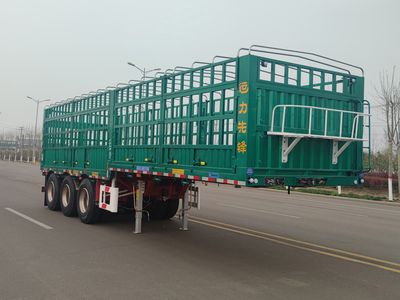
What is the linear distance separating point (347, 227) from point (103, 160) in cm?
655

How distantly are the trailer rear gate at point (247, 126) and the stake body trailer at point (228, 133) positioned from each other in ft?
0.05

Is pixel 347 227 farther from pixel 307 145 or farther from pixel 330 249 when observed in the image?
pixel 307 145

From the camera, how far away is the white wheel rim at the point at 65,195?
35.9 feet

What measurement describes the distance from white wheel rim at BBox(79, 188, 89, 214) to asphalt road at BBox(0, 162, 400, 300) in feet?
1.29

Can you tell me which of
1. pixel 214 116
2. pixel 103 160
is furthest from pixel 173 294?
pixel 103 160

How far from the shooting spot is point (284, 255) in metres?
7.16

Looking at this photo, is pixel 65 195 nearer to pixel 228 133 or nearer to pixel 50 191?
pixel 50 191

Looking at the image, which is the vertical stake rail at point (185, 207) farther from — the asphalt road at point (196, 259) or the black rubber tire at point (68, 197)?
the black rubber tire at point (68, 197)

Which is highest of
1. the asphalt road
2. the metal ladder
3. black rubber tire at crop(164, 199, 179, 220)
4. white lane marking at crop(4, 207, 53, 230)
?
the metal ladder

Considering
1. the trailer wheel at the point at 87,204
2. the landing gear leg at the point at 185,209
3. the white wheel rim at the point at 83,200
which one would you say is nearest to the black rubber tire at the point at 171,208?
the landing gear leg at the point at 185,209

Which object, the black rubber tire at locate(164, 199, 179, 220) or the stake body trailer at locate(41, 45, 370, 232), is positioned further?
the black rubber tire at locate(164, 199, 179, 220)

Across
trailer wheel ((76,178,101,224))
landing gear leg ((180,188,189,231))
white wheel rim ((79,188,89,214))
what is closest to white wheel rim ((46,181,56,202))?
trailer wheel ((76,178,101,224))

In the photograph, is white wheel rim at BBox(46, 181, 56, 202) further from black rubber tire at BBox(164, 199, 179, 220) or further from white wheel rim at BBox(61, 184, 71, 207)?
black rubber tire at BBox(164, 199, 179, 220)

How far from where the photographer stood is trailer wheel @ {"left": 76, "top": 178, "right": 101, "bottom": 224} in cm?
952
